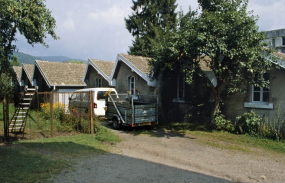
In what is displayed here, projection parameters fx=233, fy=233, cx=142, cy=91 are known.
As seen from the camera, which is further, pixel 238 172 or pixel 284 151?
pixel 284 151

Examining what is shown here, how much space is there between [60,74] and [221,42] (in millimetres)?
16097

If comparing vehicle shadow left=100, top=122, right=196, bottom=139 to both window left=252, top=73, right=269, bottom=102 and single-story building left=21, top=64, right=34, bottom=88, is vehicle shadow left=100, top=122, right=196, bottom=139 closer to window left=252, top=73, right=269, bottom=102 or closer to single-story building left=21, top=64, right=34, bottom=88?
window left=252, top=73, right=269, bottom=102

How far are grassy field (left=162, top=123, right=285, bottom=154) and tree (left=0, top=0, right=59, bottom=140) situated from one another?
24.5 feet

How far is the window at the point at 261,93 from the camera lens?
34.5ft

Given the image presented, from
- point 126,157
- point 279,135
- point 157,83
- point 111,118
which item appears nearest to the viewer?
point 126,157

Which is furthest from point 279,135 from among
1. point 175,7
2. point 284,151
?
point 175,7

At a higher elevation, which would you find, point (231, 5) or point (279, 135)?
point (231, 5)

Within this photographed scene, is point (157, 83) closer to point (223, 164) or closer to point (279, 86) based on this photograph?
point (279, 86)

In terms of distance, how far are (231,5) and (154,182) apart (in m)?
8.21

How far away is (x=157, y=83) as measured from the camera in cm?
1354

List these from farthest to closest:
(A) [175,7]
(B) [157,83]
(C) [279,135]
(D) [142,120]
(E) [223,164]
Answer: (A) [175,7]
(B) [157,83]
(D) [142,120]
(C) [279,135]
(E) [223,164]

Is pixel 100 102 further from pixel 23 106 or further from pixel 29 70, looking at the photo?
pixel 29 70

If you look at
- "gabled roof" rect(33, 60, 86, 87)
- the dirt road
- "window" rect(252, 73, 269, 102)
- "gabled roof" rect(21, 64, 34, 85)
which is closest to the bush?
the dirt road

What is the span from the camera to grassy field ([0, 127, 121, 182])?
18.0ft
